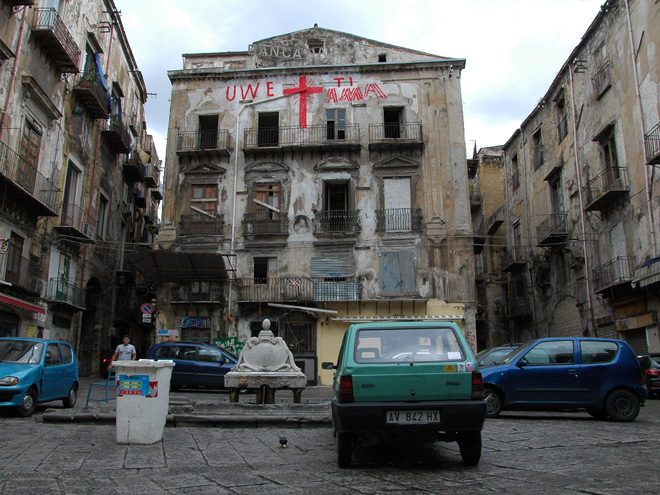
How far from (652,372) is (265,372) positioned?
11448 mm

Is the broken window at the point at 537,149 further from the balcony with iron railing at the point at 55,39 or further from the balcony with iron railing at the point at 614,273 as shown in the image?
the balcony with iron railing at the point at 55,39

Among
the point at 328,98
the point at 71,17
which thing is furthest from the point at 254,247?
the point at 71,17

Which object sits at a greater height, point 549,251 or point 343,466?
point 549,251

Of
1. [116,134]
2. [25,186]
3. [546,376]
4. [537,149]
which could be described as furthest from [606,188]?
[116,134]

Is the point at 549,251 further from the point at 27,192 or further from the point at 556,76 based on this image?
the point at 27,192

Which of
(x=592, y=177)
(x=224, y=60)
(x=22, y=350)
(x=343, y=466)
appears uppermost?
(x=224, y=60)

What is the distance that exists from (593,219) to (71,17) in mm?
22721

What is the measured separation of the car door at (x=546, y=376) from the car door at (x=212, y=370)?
10455 mm

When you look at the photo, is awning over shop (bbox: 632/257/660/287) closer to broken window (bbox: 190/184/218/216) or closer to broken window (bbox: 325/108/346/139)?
broken window (bbox: 325/108/346/139)

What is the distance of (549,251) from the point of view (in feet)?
92.1

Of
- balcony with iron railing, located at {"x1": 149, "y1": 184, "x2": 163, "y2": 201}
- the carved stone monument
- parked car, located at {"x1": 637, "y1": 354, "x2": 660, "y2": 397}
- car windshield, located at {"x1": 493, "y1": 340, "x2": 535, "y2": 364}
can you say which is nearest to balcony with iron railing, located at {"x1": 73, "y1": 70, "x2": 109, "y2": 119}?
balcony with iron railing, located at {"x1": 149, "y1": 184, "x2": 163, "y2": 201}

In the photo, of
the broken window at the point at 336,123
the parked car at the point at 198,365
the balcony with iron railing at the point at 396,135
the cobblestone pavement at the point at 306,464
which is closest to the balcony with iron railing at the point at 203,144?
the broken window at the point at 336,123

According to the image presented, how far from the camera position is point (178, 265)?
929 inches

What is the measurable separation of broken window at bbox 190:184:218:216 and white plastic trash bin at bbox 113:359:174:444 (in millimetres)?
18661
